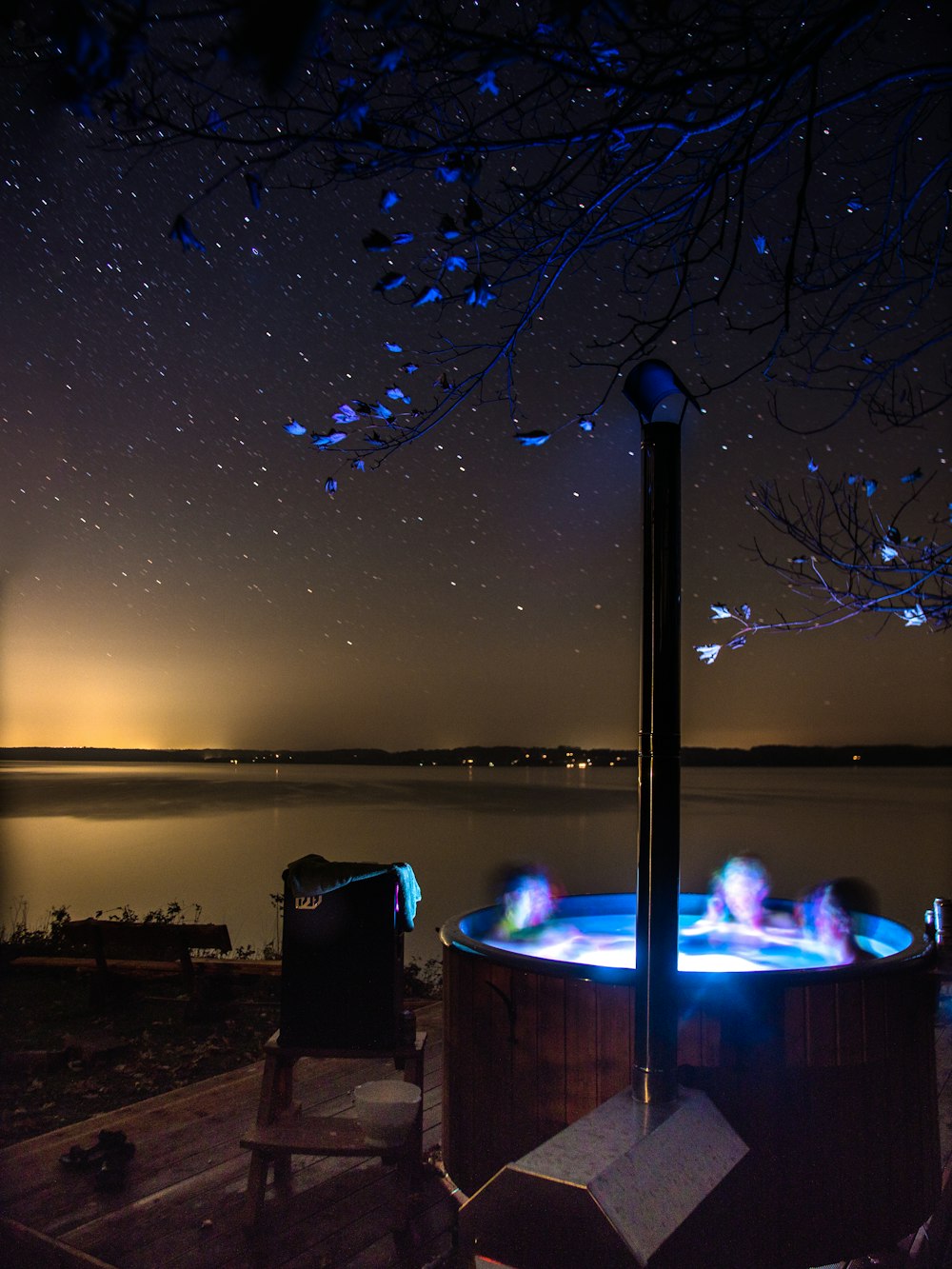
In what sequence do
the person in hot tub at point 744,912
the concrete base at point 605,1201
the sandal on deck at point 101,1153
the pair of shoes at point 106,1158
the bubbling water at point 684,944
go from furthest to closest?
the person in hot tub at point 744,912, the bubbling water at point 684,944, the sandal on deck at point 101,1153, the pair of shoes at point 106,1158, the concrete base at point 605,1201

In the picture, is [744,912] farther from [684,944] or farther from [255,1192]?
[255,1192]

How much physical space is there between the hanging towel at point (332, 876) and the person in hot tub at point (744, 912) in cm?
132

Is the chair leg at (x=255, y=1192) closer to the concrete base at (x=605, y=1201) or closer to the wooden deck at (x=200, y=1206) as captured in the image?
the wooden deck at (x=200, y=1206)

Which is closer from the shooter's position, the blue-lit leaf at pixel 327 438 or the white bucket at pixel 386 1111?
the blue-lit leaf at pixel 327 438

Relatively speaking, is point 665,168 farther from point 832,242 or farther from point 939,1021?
point 939,1021

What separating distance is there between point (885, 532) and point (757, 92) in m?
1.62

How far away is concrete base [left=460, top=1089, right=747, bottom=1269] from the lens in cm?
121

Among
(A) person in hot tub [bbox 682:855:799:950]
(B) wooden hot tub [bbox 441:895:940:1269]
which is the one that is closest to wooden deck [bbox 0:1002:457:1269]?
(B) wooden hot tub [bbox 441:895:940:1269]

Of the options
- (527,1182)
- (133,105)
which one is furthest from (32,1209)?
(133,105)

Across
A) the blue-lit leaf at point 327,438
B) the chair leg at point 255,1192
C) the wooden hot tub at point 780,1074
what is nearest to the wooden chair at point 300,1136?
the chair leg at point 255,1192

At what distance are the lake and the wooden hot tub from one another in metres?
0.93

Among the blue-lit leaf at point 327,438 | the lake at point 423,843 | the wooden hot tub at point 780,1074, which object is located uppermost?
the blue-lit leaf at point 327,438

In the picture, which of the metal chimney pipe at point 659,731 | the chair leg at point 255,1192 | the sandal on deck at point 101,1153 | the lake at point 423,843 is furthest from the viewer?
the lake at point 423,843

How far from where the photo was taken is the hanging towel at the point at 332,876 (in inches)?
109
